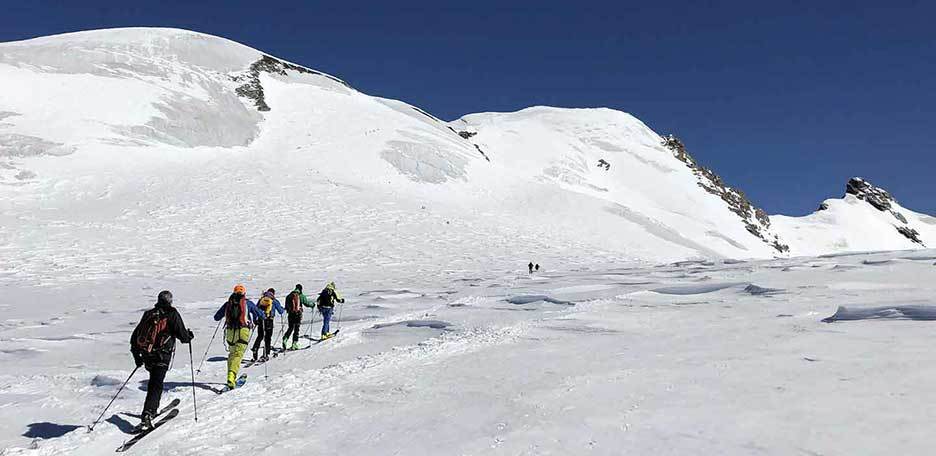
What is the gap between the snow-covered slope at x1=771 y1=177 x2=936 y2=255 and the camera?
120m

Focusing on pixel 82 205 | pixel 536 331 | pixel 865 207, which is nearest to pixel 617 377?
pixel 536 331

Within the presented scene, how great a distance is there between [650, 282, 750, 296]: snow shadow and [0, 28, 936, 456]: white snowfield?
12 cm

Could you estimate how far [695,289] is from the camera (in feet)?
53.3

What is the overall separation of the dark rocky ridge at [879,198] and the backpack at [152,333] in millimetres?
186938

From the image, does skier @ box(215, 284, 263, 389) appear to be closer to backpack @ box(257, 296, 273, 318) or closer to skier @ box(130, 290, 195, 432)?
skier @ box(130, 290, 195, 432)

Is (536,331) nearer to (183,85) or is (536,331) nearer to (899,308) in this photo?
(899,308)

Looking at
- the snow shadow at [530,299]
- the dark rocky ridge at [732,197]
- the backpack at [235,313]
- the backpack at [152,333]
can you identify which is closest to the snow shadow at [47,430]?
the backpack at [152,333]

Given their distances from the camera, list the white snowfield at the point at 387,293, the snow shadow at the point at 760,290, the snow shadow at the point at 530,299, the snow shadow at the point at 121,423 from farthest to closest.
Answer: the snow shadow at the point at 530,299, the snow shadow at the point at 760,290, the snow shadow at the point at 121,423, the white snowfield at the point at 387,293

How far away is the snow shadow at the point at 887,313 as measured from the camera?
9.20 m

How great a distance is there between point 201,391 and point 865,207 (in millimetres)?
194377

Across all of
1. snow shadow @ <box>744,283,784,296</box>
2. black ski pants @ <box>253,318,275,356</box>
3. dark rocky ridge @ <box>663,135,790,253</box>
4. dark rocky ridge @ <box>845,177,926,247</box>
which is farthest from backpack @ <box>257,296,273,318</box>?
dark rocky ridge @ <box>845,177,926,247</box>

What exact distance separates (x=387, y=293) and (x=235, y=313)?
38.5ft

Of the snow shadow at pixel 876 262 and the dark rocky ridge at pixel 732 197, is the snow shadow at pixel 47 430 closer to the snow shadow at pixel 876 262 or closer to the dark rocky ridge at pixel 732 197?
the snow shadow at pixel 876 262

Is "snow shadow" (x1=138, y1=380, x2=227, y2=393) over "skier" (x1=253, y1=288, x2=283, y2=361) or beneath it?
beneath
